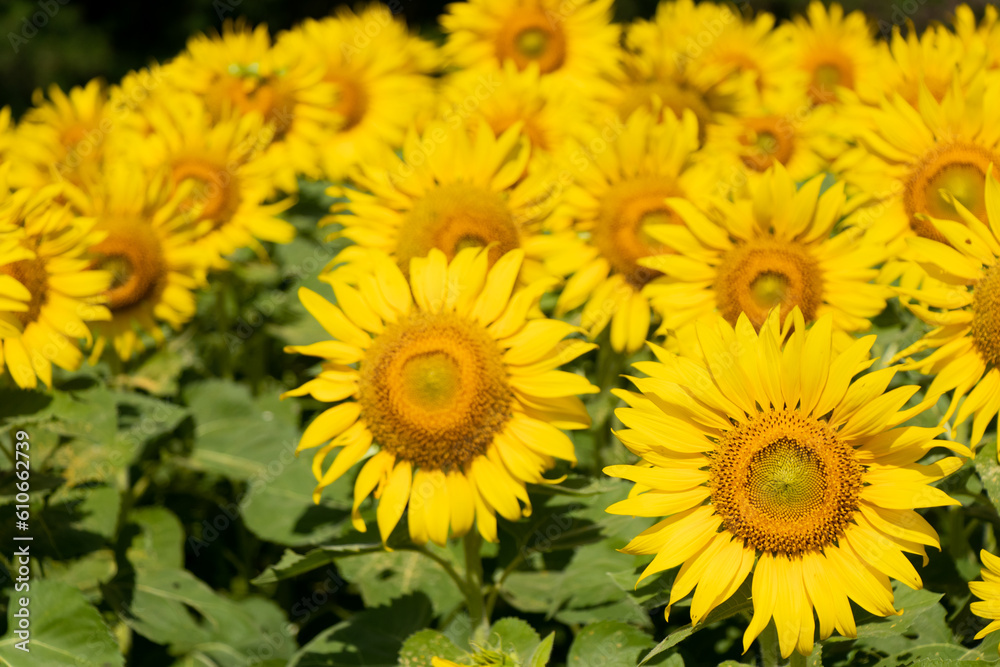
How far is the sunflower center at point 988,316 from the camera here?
2023 mm

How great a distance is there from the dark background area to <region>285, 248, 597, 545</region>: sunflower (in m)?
7.34

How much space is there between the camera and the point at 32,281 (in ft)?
8.25

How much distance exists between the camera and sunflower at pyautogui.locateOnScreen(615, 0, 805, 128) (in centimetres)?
373

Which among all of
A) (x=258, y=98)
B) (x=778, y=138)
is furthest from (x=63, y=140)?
(x=778, y=138)

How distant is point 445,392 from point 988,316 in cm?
122

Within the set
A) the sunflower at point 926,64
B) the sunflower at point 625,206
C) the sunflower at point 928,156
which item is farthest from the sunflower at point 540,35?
the sunflower at point 928,156

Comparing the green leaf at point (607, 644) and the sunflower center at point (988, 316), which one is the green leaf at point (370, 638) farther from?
the sunflower center at point (988, 316)

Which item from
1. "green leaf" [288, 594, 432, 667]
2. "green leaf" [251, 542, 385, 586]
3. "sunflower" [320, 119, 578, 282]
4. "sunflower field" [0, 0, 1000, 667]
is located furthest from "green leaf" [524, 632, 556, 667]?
"sunflower" [320, 119, 578, 282]

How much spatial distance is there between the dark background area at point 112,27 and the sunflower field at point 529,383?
20.4 ft

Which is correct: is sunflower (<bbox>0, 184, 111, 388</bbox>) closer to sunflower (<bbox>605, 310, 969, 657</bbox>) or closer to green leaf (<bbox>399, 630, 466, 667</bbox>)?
green leaf (<bbox>399, 630, 466, 667</bbox>)

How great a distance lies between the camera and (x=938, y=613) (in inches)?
83.1

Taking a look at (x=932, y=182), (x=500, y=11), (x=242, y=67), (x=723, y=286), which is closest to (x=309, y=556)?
(x=723, y=286)

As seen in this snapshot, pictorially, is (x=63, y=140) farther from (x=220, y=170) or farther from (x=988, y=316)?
(x=988, y=316)

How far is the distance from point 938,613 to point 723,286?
3.05ft
